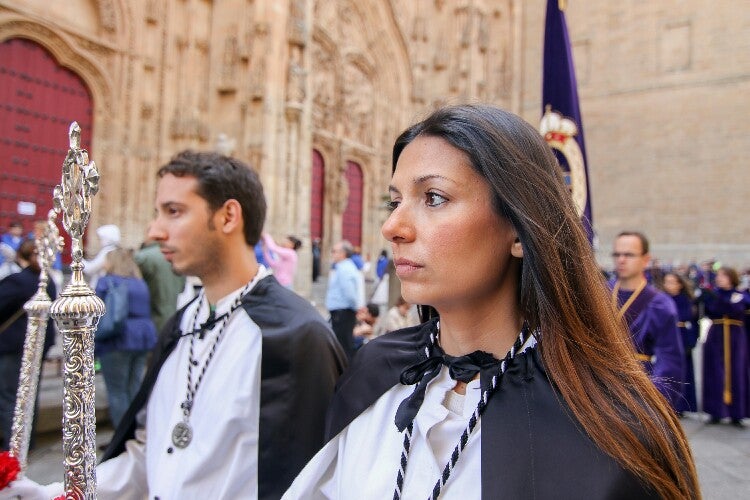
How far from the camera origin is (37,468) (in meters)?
4.06

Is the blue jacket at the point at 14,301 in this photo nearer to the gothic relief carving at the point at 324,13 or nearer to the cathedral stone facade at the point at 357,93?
the cathedral stone facade at the point at 357,93

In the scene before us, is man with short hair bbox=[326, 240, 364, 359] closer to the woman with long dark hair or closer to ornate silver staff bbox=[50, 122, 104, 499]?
the woman with long dark hair

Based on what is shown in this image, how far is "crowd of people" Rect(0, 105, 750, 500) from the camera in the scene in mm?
1013

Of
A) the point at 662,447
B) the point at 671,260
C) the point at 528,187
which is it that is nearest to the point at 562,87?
the point at 528,187

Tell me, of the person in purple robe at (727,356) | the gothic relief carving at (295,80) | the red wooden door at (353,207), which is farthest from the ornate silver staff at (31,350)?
the red wooden door at (353,207)

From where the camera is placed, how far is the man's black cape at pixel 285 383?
6.30 ft

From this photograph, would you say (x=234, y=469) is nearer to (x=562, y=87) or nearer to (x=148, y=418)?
(x=148, y=418)

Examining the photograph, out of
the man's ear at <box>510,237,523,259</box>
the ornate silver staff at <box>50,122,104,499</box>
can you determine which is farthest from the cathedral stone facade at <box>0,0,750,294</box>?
the man's ear at <box>510,237,523,259</box>

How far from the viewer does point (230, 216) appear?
2.21 meters

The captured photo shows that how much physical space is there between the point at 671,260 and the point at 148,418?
19671 millimetres

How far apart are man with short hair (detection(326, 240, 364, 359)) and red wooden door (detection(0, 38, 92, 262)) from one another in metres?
6.00

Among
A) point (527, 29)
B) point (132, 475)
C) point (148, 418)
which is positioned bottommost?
point (132, 475)

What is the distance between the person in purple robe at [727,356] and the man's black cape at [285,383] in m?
5.58

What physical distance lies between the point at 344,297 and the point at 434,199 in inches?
248
